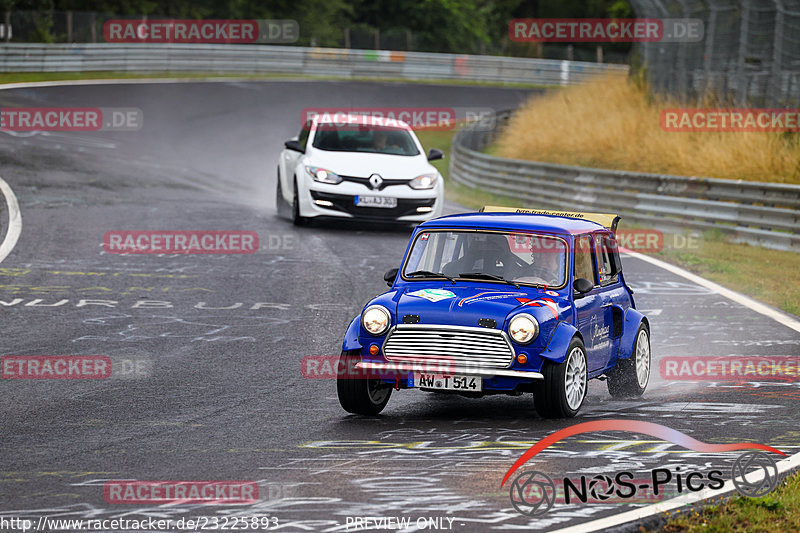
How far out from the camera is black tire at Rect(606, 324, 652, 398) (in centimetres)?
960

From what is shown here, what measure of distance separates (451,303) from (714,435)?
197 centimetres

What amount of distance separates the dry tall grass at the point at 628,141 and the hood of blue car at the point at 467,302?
46.6 ft

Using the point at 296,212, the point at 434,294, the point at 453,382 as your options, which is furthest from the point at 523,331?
the point at 296,212

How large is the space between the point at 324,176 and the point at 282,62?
112 ft

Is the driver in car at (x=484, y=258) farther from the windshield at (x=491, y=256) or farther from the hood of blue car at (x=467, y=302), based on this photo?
the hood of blue car at (x=467, y=302)

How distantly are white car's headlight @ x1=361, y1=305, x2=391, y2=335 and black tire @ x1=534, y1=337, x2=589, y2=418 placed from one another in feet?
3.75

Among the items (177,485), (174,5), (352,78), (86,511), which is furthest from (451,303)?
(174,5)

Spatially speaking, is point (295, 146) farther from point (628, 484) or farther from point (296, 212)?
point (628, 484)

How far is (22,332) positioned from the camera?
11.3m

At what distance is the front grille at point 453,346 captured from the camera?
8125 mm

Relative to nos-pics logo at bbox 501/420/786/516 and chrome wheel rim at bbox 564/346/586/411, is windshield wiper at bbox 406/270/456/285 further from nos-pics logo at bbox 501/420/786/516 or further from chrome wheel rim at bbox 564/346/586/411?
nos-pics logo at bbox 501/420/786/516

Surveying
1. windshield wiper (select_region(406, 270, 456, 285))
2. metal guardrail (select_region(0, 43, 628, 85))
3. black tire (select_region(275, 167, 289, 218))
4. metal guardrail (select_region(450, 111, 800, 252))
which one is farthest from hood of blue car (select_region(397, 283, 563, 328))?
metal guardrail (select_region(0, 43, 628, 85))

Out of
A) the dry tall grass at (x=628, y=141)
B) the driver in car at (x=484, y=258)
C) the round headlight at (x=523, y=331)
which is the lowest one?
the round headlight at (x=523, y=331)

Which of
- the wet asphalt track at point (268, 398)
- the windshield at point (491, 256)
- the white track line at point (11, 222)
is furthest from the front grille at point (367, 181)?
the windshield at point (491, 256)
